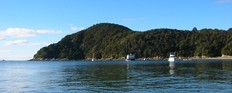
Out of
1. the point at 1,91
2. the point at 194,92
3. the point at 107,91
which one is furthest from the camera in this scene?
the point at 1,91

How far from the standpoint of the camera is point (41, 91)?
5547cm

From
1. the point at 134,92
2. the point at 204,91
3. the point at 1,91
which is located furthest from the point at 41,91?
the point at 204,91

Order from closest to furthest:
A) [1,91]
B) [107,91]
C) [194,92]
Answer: [194,92], [107,91], [1,91]

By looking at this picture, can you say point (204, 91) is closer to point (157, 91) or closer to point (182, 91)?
point (182, 91)

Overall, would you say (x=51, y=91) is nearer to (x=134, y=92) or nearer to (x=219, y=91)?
(x=134, y=92)

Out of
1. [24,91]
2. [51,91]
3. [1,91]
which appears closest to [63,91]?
[51,91]

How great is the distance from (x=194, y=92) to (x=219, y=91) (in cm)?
304

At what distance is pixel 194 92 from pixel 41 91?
20.5m

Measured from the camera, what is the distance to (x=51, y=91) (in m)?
55.2

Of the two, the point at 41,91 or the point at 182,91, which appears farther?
the point at 41,91

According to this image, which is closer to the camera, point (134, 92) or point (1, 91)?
point (134, 92)

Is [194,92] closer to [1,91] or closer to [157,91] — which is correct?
[157,91]

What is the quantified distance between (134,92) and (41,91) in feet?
43.6

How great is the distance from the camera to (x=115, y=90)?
2104 inches
